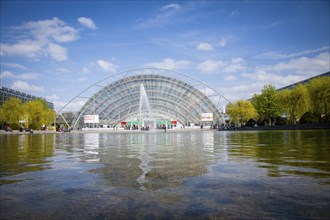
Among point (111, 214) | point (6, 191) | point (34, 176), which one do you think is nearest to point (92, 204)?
point (111, 214)

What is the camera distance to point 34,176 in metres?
6.73

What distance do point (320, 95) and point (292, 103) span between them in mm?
10300

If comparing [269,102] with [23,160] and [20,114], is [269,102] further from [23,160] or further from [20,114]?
[20,114]

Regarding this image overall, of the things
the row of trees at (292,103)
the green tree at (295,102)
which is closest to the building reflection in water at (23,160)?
the row of trees at (292,103)

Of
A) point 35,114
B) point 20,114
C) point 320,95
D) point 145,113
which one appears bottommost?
point 20,114

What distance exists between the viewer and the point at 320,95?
162ft

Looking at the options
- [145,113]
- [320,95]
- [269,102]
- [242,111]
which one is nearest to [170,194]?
[320,95]

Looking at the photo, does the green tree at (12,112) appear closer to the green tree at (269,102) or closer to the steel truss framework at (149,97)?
the steel truss framework at (149,97)

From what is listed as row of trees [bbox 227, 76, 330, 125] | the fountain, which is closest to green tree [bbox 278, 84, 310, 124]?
row of trees [bbox 227, 76, 330, 125]

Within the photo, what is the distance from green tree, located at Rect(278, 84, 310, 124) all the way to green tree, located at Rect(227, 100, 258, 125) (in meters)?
18.6

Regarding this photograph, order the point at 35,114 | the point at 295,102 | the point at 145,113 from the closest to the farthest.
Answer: the point at 295,102 → the point at 35,114 → the point at 145,113

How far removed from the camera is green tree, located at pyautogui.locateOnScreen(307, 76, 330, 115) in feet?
159

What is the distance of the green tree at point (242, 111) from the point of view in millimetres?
81344

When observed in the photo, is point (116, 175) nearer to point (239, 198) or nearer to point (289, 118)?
point (239, 198)
